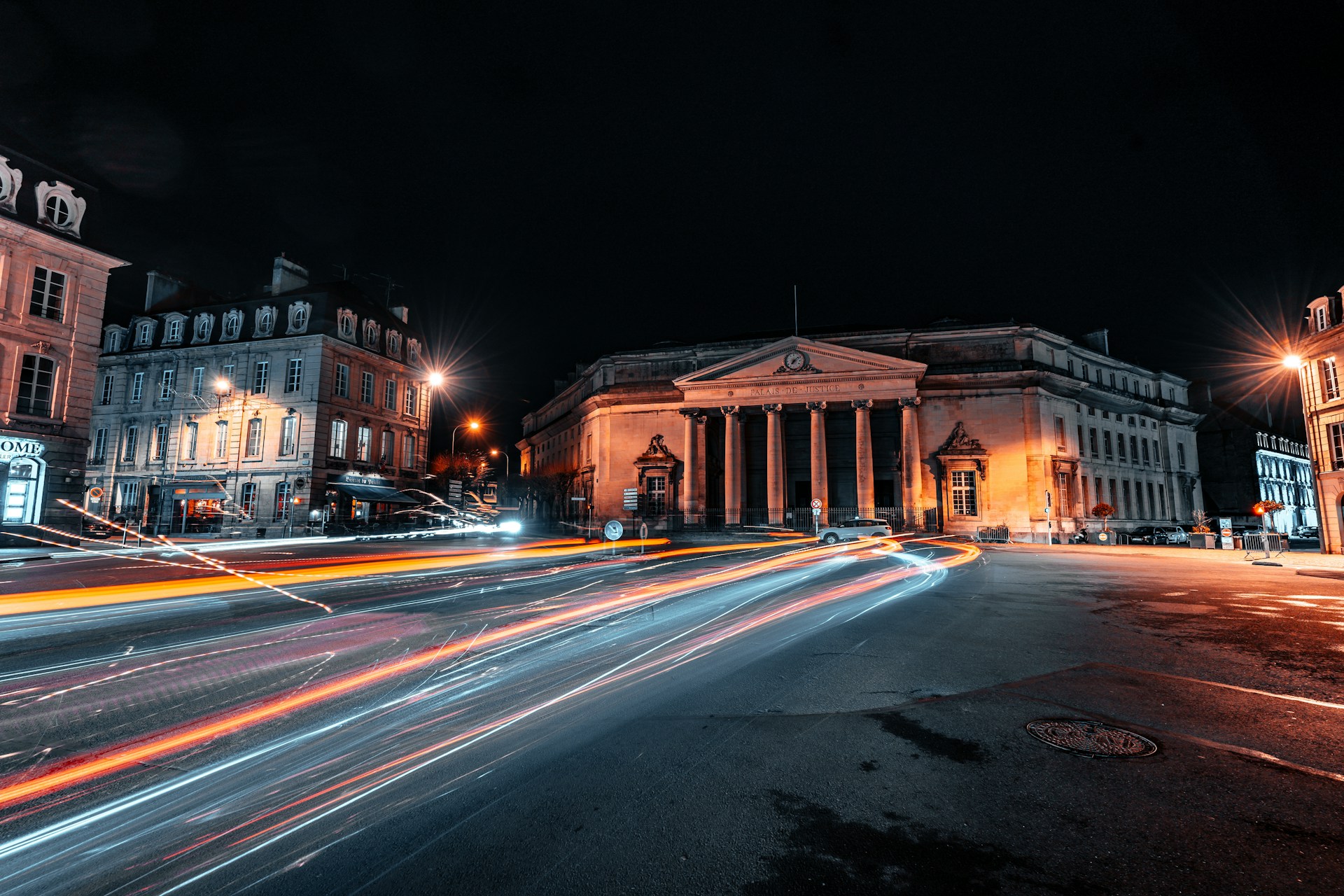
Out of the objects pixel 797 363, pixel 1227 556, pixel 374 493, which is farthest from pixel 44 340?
pixel 1227 556

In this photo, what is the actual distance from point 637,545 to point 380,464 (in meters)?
24.4

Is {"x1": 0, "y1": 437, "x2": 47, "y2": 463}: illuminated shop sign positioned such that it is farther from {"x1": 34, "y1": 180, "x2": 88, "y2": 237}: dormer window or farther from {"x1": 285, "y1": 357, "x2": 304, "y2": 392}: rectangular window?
{"x1": 285, "y1": 357, "x2": 304, "y2": 392}: rectangular window

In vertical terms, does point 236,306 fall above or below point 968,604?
above

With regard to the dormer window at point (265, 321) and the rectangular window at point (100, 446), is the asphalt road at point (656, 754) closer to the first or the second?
the dormer window at point (265, 321)

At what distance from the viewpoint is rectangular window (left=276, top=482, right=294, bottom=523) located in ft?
119

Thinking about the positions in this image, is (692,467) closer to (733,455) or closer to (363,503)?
(733,455)

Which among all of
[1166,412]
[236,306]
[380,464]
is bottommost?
[380,464]

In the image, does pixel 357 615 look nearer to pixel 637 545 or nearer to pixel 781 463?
pixel 637 545

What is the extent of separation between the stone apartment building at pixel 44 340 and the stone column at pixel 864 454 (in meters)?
39.5

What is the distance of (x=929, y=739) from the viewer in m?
4.84

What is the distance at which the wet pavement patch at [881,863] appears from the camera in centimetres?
288

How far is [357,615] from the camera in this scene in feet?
32.6

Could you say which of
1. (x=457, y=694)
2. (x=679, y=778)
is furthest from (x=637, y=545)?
(x=679, y=778)

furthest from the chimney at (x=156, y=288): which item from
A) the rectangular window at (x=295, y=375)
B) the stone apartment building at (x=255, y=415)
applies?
the rectangular window at (x=295, y=375)
